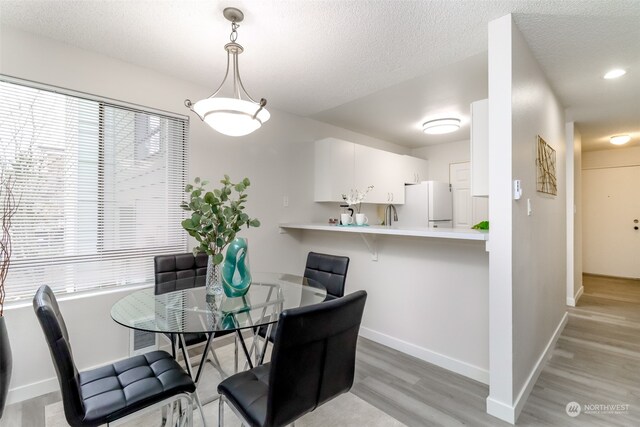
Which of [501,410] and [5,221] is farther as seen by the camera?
[5,221]

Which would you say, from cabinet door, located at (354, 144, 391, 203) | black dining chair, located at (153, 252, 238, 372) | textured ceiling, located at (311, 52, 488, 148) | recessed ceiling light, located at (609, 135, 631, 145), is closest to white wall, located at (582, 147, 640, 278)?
recessed ceiling light, located at (609, 135, 631, 145)

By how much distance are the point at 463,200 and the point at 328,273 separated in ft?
12.2

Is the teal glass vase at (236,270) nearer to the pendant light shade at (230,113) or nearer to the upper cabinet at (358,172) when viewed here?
the pendant light shade at (230,113)

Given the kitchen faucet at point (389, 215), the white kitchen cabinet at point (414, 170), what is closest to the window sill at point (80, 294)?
the kitchen faucet at point (389, 215)

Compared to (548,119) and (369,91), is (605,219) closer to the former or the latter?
(548,119)

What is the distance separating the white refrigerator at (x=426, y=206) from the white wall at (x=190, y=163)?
1436mm

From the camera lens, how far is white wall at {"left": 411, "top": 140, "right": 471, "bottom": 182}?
16.5 feet

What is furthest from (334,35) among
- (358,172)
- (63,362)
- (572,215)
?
(572,215)

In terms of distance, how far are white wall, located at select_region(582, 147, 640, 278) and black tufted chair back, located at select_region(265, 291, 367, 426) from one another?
681 centimetres

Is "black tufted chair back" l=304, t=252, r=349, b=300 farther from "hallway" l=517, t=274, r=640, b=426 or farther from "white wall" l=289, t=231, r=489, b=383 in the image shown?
"hallway" l=517, t=274, r=640, b=426

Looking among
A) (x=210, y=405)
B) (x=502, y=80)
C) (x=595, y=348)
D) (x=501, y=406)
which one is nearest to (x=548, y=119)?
(x=502, y=80)

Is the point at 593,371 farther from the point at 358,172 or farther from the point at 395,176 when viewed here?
the point at 395,176

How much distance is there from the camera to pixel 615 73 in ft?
8.43

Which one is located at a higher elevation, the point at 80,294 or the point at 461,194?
the point at 461,194
